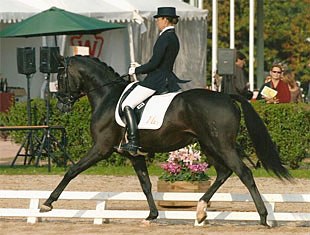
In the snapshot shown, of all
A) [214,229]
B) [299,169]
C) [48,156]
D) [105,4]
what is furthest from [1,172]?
[105,4]

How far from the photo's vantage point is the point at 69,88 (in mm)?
14062

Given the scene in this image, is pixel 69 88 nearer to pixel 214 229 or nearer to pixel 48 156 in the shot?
pixel 214 229

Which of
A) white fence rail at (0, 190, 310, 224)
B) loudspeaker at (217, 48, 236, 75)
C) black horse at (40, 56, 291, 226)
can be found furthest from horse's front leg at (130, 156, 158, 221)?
loudspeaker at (217, 48, 236, 75)

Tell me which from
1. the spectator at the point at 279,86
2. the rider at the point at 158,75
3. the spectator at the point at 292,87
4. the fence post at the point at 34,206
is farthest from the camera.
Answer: the spectator at the point at 292,87

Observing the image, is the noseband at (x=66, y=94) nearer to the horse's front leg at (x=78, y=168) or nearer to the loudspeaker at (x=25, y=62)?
the horse's front leg at (x=78, y=168)

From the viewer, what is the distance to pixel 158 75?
13.5 meters

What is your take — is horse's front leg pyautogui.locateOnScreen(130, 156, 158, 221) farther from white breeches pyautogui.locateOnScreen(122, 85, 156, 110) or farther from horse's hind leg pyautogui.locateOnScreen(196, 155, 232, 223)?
white breeches pyautogui.locateOnScreen(122, 85, 156, 110)

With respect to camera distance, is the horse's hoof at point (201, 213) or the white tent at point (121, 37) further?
the white tent at point (121, 37)

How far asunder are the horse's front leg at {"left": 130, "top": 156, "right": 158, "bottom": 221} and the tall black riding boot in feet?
1.88

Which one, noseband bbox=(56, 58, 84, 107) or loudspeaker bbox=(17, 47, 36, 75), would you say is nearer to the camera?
noseband bbox=(56, 58, 84, 107)

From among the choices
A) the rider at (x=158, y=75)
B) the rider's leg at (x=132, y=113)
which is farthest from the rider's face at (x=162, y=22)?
the rider's leg at (x=132, y=113)

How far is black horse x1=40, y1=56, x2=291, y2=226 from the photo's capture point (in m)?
13.0

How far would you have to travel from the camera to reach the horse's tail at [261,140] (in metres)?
13.5

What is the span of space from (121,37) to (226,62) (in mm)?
9123
